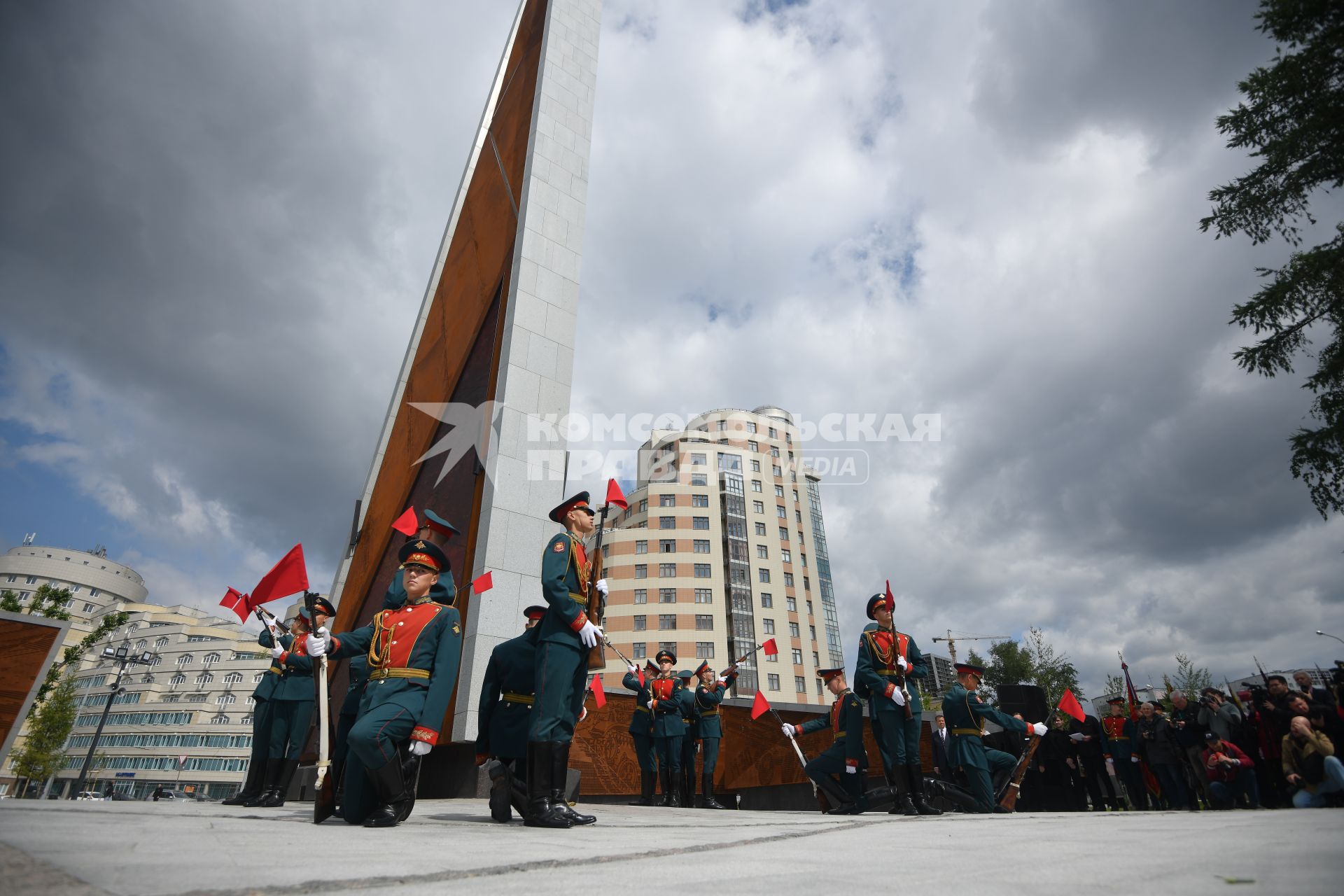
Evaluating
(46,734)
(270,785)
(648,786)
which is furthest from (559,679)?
(46,734)

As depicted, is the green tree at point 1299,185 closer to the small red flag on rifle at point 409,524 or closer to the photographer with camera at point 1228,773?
the photographer with camera at point 1228,773

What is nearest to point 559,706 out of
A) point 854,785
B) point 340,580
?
point 854,785

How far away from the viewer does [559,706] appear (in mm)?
4090

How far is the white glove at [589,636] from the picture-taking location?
165 inches

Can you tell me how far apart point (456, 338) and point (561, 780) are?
9.13m

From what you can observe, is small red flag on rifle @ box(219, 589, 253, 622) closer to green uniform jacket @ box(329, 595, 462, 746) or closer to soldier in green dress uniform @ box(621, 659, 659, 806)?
→ green uniform jacket @ box(329, 595, 462, 746)

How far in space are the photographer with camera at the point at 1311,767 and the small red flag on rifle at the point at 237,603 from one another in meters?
9.73

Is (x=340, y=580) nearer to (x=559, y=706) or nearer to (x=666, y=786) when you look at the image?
(x=666, y=786)

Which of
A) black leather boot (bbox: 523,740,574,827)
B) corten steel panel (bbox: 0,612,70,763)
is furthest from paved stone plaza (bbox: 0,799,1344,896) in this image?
corten steel panel (bbox: 0,612,70,763)

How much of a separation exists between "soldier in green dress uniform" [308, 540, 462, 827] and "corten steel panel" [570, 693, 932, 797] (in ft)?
17.8

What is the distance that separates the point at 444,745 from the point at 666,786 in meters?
3.41

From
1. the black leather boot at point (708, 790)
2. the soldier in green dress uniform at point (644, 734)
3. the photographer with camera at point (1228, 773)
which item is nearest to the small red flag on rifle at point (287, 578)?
the soldier in green dress uniform at point (644, 734)

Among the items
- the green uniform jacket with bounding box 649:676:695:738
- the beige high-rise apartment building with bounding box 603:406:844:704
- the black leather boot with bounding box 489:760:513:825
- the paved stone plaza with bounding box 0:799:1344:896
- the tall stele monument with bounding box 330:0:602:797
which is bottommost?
the paved stone plaza with bounding box 0:799:1344:896

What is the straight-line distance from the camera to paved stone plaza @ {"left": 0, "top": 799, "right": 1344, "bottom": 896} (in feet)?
4.73
